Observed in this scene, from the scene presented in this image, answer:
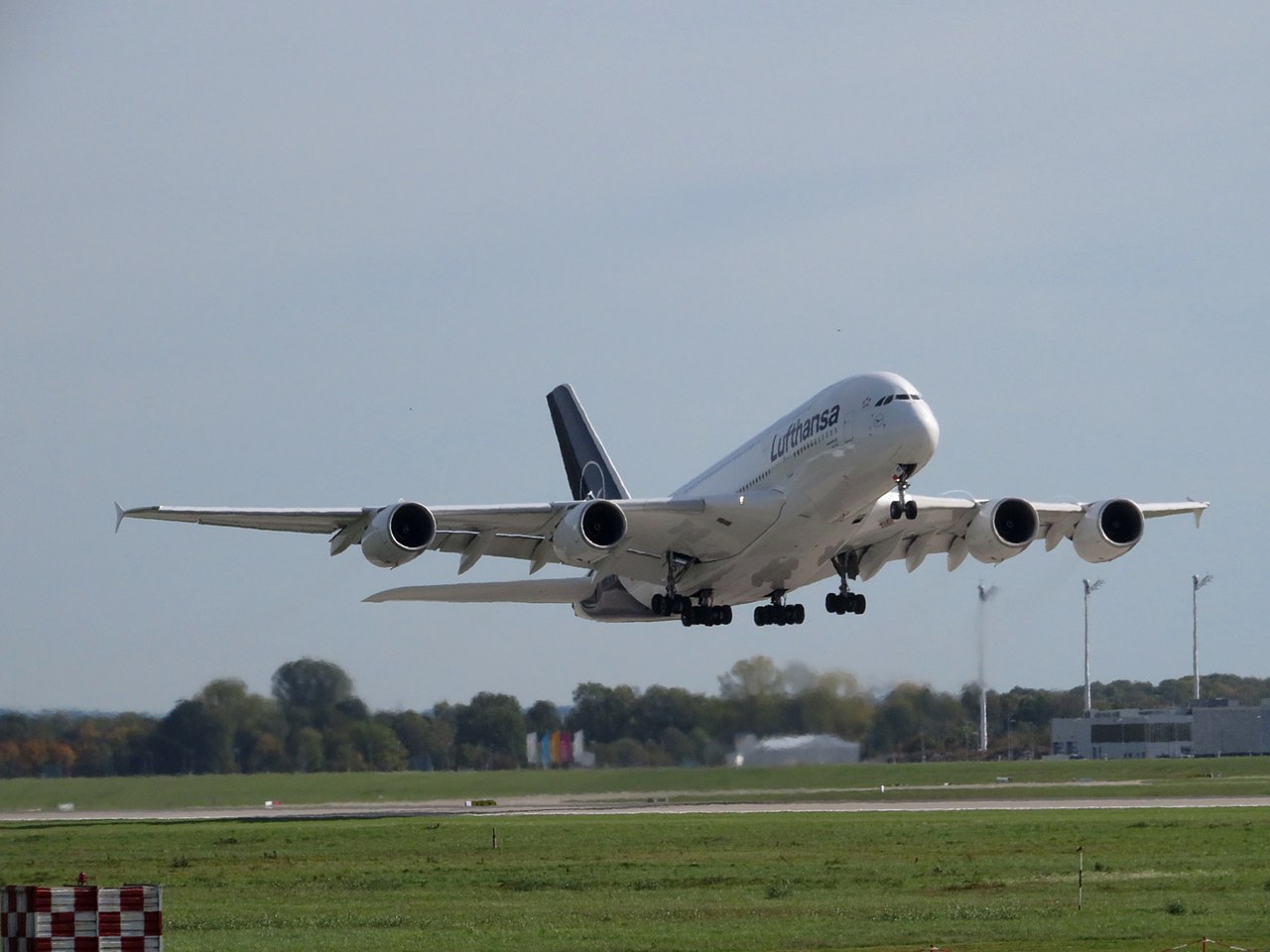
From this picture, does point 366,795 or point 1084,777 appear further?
point 1084,777

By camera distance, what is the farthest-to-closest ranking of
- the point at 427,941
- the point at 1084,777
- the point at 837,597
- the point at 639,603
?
the point at 1084,777 < the point at 639,603 < the point at 837,597 < the point at 427,941

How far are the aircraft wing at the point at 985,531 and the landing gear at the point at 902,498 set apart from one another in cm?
326

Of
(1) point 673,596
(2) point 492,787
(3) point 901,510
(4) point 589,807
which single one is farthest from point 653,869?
(2) point 492,787

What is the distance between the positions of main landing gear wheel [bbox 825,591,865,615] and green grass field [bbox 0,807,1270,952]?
16.8 feet

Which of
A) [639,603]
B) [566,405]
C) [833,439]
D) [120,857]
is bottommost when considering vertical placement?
[120,857]

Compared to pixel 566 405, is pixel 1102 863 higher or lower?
lower

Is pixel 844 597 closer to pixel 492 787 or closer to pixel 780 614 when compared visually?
pixel 780 614

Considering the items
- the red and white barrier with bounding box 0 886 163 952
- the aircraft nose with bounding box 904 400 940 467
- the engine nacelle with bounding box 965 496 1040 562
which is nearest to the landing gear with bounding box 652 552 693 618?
the engine nacelle with bounding box 965 496 1040 562

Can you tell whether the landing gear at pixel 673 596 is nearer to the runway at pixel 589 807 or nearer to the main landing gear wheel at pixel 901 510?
the runway at pixel 589 807

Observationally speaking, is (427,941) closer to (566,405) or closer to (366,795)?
(366,795)

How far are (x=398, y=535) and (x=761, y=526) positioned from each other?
809 centimetres

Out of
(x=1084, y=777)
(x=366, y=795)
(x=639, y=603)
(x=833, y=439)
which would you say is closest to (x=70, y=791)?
(x=366, y=795)

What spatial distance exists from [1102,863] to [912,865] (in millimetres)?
3238

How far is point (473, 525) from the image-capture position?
39469 millimetres
